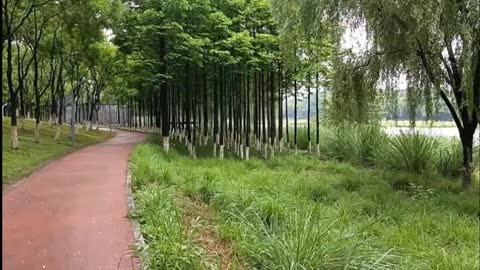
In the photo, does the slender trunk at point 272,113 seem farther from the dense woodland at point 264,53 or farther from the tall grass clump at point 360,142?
the tall grass clump at point 360,142

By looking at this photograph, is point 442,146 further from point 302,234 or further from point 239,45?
point 302,234

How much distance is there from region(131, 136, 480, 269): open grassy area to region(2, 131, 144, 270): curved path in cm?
41

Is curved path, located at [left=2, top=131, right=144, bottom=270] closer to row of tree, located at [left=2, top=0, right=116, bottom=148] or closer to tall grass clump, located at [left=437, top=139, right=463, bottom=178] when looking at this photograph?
row of tree, located at [left=2, top=0, right=116, bottom=148]

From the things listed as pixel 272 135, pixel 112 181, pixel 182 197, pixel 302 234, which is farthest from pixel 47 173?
pixel 272 135

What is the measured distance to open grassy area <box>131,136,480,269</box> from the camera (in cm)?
461

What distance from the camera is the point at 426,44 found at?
1086 cm

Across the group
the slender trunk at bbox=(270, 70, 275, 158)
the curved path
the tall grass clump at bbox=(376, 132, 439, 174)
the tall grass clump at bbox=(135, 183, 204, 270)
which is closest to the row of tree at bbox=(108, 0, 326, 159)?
the slender trunk at bbox=(270, 70, 275, 158)

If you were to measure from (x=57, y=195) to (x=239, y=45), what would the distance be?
10.2 m

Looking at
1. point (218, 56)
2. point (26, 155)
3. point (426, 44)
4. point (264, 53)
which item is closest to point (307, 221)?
point (426, 44)

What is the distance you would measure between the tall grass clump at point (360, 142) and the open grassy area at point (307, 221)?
2.35 metres

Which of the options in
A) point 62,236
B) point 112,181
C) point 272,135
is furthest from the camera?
point 272,135

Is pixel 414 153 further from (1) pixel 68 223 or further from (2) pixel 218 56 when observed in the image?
(1) pixel 68 223

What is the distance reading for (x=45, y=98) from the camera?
3984 centimetres

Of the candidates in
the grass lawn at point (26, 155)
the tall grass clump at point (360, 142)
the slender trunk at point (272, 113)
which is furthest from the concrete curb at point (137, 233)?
the slender trunk at point (272, 113)
